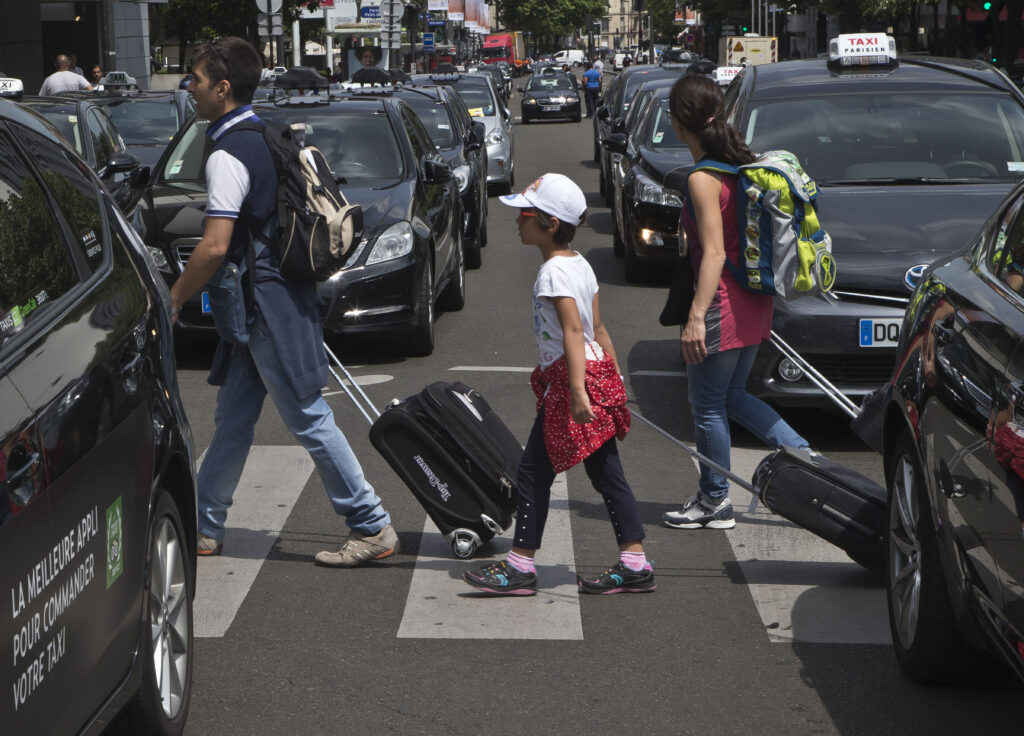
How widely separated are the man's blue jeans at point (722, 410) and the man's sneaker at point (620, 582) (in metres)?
0.91

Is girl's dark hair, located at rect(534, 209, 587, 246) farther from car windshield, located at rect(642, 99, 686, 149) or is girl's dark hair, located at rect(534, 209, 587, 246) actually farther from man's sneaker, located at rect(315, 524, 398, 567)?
car windshield, located at rect(642, 99, 686, 149)

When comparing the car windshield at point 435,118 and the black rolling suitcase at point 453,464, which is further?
the car windshield at point 435,118

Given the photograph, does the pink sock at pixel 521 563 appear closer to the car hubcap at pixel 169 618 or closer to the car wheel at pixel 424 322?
the car hubcap at pixel 169 618

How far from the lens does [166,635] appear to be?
408cm

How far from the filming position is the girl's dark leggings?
214 inches

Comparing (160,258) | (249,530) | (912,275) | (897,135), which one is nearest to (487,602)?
(249,530)

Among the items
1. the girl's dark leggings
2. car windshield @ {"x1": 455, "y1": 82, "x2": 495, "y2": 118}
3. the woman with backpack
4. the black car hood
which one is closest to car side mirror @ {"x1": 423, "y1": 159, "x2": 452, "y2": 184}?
the black car hood

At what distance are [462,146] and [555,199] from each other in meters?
10.7

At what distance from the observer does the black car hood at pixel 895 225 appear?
751cm

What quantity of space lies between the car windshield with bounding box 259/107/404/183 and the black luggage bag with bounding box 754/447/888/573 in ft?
19.8

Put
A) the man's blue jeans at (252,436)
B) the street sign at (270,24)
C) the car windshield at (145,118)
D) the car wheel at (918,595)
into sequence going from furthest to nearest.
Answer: the street sign at (270,24)
the car windshield at (145,118)
the man's blue jeans at (252,436)
the car wheel at (918,595)

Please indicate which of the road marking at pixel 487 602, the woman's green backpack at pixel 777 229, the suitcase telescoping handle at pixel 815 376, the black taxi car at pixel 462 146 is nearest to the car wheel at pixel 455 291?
the black taxi car at pixel 462 146

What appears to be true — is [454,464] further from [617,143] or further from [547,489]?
[617,143]

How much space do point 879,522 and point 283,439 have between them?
12.1ft
